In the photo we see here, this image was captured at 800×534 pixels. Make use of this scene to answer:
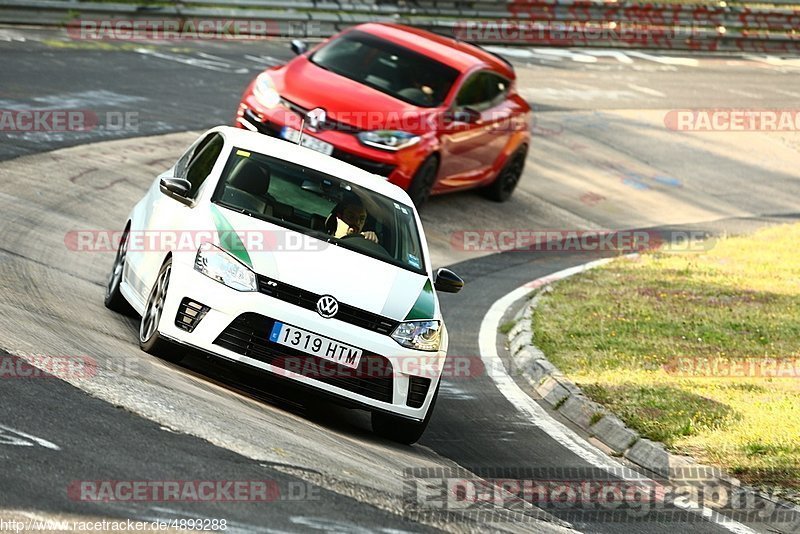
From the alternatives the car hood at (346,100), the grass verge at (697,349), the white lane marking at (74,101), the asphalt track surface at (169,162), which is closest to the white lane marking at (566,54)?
the asphalt track surface at (169,162)

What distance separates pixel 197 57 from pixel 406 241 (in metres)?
14.2

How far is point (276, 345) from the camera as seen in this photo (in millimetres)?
8383

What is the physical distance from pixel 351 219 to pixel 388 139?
5.99 metres

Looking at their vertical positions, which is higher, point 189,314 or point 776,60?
point 189,314

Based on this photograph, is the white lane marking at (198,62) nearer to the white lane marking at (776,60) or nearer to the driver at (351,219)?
the driver at (351,219)

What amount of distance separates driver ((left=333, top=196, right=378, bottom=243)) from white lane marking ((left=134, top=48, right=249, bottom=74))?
13.2m

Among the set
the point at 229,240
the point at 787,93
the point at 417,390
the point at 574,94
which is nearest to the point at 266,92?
the point at 229,240

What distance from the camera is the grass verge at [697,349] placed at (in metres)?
9.71

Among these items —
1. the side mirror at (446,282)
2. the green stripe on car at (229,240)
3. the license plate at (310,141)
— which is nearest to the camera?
the green stripe on car at (229,240)

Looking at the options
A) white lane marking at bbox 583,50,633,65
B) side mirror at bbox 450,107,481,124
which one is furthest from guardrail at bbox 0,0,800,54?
side mirror at bbox 450,107,481,124

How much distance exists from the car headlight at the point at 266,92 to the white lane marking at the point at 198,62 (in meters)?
6.72

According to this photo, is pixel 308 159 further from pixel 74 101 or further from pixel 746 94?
pixel 746 94

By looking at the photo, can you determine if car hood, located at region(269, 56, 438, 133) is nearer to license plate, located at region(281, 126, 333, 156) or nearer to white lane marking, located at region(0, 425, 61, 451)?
license plate, located at region(281, 126, 333, 156)

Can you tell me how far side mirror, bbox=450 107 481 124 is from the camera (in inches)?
667
